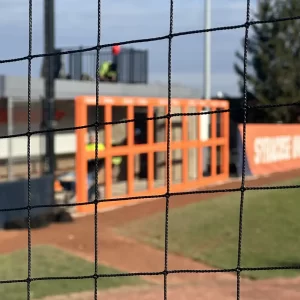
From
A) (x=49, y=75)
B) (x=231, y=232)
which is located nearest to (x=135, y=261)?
(x=231, y=232)

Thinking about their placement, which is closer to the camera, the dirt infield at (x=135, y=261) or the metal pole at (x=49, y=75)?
the dirt infield at (x=135, y=261)

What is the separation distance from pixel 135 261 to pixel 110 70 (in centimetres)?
771

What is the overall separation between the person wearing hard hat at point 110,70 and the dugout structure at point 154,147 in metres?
0.90

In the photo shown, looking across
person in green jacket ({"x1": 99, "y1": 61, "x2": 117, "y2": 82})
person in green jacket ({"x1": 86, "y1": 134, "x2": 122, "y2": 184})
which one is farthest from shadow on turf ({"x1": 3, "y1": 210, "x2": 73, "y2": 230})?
person in green jacket ({"x1": 99, "y1": 61, "x2": 117, "y2": 82})

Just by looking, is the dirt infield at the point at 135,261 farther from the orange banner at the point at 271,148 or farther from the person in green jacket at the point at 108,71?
the orange banner at the point at 271,148

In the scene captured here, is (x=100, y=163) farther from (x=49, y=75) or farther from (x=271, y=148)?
(x=271, y=148)

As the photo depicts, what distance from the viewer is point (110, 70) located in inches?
592

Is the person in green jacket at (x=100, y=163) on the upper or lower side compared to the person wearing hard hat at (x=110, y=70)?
lower

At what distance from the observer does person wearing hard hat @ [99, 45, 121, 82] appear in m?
14.8

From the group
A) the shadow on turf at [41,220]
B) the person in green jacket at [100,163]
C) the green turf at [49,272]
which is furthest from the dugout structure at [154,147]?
the green turf at [49,272]

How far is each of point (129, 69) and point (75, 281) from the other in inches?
362

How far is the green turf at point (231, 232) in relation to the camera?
319 inches

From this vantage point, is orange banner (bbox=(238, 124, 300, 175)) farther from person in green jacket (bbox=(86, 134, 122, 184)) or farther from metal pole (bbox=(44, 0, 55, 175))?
metal pole (bbox=(44, 0, 55, 175))

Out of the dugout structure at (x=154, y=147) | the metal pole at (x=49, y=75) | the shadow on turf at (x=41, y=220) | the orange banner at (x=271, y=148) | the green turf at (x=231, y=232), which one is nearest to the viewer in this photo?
the green turf at (x=231, y=232)
